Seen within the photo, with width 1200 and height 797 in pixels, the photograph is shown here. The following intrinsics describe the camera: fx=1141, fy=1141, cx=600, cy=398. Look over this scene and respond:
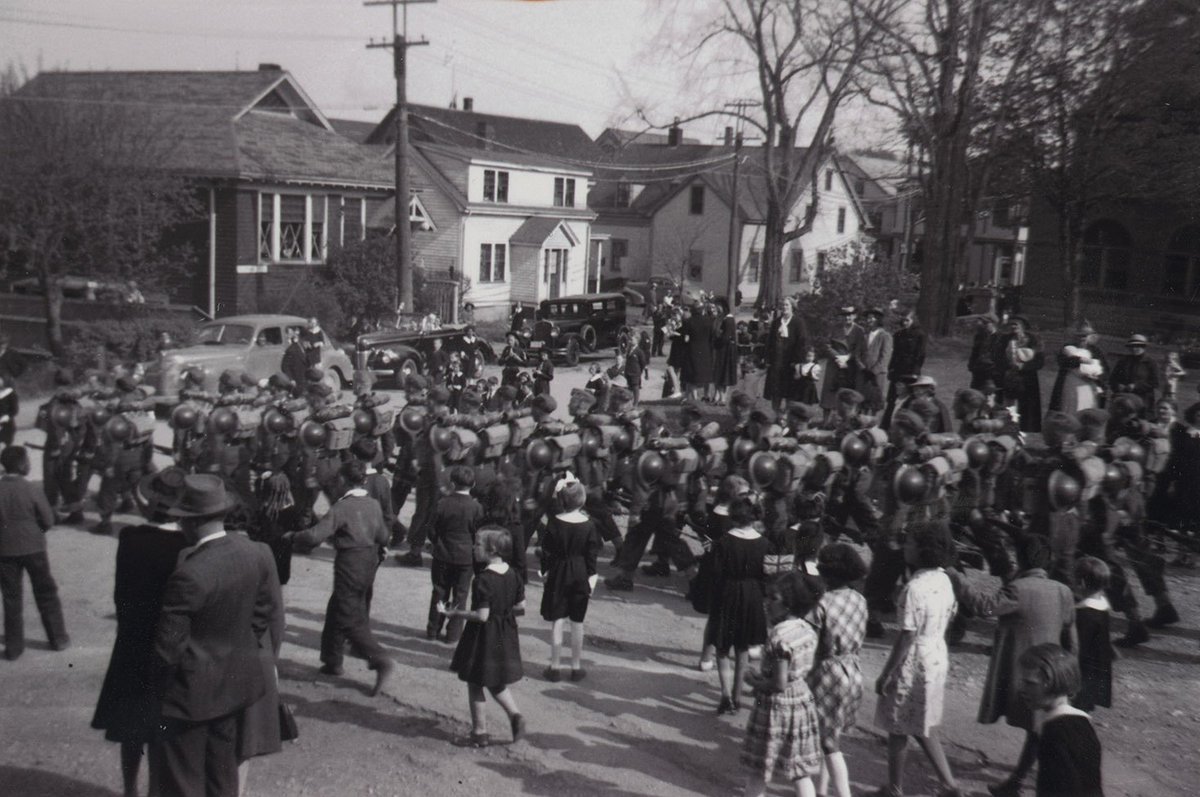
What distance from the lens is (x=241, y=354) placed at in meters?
19.0

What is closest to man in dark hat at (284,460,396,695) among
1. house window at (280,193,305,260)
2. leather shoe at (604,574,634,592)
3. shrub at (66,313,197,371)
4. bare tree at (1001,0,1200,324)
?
leather shoe at (604,574,634,592)

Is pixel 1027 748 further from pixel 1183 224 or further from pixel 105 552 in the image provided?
pixel 1183 224

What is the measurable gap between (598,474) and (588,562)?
2.29 metres

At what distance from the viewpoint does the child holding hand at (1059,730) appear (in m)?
4.49

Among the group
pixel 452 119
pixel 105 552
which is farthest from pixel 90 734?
pixel 452 119

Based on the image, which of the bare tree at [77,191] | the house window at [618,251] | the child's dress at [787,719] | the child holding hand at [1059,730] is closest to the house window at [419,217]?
the bare tree at [77,191]

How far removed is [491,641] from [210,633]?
6.75ft

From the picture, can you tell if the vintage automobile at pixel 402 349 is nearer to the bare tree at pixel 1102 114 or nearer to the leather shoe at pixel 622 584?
the leather shoe at pixel 622 584

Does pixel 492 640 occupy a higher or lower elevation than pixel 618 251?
lower

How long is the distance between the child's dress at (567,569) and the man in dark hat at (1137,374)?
785 cm

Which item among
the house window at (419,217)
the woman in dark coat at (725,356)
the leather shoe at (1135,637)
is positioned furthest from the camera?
the house window at (419,217)

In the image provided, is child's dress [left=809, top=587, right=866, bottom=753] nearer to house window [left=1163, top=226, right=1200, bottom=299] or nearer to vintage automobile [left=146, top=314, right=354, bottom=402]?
vintage automobile [left=146, top=314, right=354, bottom=402]

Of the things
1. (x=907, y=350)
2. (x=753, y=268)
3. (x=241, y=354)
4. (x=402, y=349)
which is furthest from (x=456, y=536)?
(x=753, y=268)

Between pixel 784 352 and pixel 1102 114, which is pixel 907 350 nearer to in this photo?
pixel 784 352
